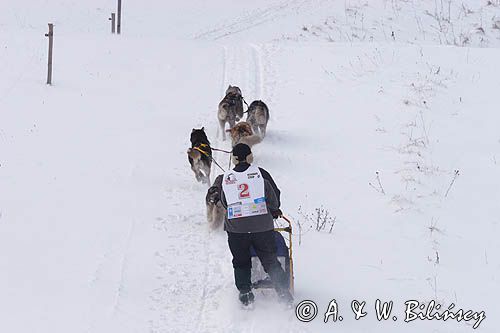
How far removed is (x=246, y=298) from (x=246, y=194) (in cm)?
104

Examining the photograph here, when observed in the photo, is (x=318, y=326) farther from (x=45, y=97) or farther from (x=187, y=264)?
(x=45, y=97)

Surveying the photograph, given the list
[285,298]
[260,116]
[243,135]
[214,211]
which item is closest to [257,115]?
[260,116]

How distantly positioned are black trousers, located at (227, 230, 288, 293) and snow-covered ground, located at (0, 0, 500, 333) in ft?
0.94

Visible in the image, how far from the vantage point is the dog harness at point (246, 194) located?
668 centimetres

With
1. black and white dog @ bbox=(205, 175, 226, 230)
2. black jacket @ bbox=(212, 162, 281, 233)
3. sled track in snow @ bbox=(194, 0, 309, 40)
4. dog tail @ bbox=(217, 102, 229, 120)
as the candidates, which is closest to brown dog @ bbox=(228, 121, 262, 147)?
dog tail @ bbox=(217, 102, 229, 120)

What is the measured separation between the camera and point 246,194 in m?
6.69

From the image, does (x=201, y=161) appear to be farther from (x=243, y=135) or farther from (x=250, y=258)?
(x=250, y=258)

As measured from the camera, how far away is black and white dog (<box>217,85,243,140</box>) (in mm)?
12852

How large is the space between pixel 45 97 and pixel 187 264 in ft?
28.5

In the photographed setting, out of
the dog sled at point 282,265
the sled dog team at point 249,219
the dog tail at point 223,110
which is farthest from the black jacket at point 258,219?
the dog tail at point 223,110

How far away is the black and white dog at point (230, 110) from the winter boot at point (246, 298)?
20.9ft

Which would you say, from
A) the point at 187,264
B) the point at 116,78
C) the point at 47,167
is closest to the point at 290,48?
the point at 116,78

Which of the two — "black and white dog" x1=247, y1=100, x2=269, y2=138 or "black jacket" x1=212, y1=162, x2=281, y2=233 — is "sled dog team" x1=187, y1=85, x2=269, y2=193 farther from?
"black jacket" x1=212, y1=162, x2=281, y2=233

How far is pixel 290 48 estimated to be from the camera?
20.5 m
